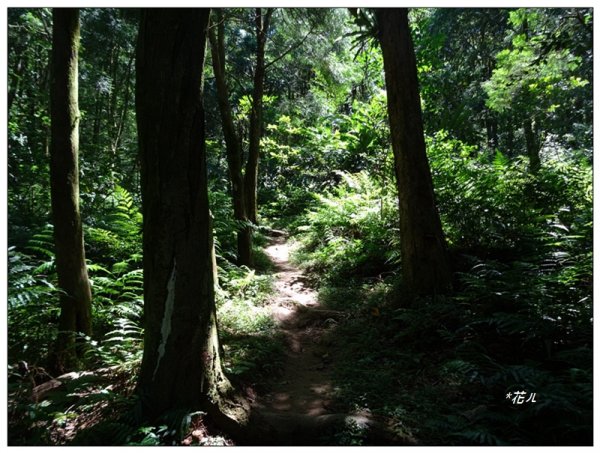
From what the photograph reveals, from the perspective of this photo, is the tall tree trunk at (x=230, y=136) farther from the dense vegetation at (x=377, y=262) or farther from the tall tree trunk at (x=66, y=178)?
the tall tree trunk at (x=66, y=178)

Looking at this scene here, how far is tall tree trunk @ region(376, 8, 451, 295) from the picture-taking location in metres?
5.22

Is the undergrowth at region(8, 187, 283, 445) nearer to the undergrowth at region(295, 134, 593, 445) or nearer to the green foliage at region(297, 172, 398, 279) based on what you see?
the undergrowth at region(295, 134, 593, 445)

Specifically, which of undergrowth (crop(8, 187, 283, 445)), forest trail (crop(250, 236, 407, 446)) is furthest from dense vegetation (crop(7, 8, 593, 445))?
forest trail (crop(250, 236, 407, 446))

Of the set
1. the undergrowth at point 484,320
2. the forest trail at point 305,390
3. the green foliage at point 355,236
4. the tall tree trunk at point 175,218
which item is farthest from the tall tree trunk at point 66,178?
the green foliage at point 355,236

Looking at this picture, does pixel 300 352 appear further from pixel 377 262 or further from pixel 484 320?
pixel 377 262

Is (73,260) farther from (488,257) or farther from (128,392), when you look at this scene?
(488,257)

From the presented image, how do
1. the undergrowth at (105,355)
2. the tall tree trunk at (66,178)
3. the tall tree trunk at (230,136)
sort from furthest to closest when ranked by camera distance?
the tall tree trunk at (230,136) < the tall tree trunk at (66,178) < the undergrowth at (105,355)

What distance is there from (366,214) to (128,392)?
656 centimetres

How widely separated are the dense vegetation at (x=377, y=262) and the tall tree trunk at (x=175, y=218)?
170mm

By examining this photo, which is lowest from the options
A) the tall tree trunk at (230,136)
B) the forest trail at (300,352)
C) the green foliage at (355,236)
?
the forest trail at (300,352)

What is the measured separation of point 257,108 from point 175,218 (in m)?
7.24

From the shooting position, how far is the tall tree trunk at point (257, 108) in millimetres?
8987

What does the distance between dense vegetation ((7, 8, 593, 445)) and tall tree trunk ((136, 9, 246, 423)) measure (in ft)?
0.56

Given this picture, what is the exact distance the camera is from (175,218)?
2898mm
